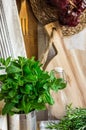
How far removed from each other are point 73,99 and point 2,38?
363 millimetres

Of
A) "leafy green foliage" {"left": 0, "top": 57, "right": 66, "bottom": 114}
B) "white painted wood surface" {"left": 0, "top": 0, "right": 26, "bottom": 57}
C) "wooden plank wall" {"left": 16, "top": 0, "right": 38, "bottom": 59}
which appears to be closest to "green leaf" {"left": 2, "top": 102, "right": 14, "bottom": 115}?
"leafy green foliage" {"left": 0, "top": 57, "right": 66, "bottom": 114}

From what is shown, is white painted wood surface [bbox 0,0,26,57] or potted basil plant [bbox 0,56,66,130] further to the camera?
white painted wood surface [bbox 0,0,26,57]

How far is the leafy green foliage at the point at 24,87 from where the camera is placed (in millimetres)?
697

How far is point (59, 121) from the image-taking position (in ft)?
3.14

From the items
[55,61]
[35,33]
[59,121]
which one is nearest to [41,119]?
[59,121]

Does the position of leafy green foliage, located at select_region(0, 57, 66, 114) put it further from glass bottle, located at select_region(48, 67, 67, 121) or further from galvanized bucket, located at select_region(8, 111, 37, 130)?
glass bottle, located at select_region(48, 67, 67, 121)

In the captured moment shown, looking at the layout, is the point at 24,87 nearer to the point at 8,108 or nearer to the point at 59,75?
the point at 8,108

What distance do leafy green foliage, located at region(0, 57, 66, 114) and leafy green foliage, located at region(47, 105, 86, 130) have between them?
19cm

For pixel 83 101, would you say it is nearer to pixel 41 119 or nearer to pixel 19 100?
pixel 41 119

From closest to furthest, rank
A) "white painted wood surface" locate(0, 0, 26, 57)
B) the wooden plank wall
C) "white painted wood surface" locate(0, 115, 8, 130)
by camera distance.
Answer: "white painted wood surface" locate(0, 115, 8, 130)
"white painted wood surface" locate(0, 0, 26, 57)
the wooden plank wall

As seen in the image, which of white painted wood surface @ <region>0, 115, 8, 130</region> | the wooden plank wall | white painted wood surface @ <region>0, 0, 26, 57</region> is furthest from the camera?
the wooden plank wall

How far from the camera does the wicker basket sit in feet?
3.15

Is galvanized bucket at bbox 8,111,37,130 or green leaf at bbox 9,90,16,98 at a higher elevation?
green leaf at bbox 9,90,16,98

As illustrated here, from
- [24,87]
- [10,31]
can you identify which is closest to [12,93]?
[24,87]
